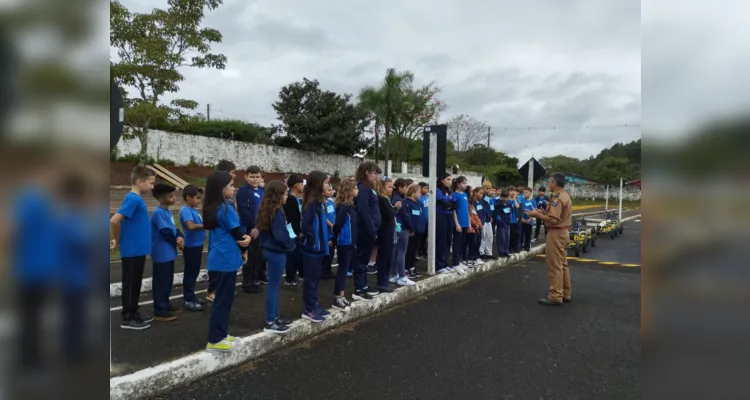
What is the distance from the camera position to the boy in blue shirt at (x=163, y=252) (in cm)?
504

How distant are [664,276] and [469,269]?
7482 millimetres

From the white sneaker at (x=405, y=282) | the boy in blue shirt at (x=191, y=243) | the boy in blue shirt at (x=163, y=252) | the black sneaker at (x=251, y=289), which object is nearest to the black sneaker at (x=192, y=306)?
the boy in blue shirt at (x=191, y=243)

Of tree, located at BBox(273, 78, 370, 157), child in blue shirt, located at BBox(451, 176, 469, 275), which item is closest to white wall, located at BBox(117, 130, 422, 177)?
tree, located at BBox(273, 78, 370, 157)

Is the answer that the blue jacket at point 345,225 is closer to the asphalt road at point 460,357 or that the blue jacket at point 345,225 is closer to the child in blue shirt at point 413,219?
the asphalt road at point 460,357

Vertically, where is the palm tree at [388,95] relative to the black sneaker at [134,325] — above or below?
above

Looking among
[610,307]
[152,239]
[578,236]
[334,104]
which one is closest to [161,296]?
[152,239]

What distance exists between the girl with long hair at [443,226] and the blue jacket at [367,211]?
7.26 feet

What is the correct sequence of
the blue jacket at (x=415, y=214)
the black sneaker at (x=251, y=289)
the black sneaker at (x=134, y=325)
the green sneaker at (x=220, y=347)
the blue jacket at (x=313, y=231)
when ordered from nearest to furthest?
1. the green sneaker at (x=220, y=347)
2. the black sneaker at (x=134, y=325)
3. the blue jacket at (x=313, y=231)
4. the black sneaker at (x=251, y=289)
5. the blue jacket at (x=415, y=214)

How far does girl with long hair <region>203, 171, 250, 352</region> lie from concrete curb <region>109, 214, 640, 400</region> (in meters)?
0.14

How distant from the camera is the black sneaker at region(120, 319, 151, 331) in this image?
4.60 m

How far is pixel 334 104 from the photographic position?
1153 inches

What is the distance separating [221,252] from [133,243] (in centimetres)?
135

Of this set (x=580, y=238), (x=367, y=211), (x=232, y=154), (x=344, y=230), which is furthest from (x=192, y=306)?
(x=232, y=154)

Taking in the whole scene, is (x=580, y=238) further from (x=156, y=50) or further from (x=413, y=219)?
(x=156, y=50)
